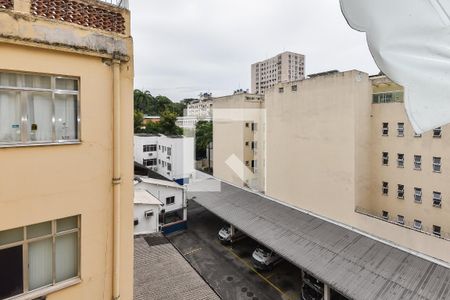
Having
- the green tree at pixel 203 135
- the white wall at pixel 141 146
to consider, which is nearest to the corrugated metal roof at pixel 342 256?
the white wall at pixel 141 146

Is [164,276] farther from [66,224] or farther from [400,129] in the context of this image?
[400,129]

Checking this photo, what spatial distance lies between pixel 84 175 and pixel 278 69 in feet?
286

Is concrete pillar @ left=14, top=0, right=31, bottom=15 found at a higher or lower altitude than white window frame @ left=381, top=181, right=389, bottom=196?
higher

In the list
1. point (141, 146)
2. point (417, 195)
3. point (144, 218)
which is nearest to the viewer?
point (417, 195)

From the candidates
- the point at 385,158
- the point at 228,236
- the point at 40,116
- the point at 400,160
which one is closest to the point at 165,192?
the point at 228,236

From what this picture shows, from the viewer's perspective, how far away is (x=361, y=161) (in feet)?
48.9

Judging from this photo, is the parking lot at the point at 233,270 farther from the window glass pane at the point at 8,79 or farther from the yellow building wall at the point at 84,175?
the window glass pane at the point at 8,79

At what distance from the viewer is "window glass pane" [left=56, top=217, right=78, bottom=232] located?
3.64m

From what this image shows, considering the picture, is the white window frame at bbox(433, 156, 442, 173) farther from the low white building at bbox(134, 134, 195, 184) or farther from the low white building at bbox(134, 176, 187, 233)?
the low white building at bbox(134, 134, 195, 184)

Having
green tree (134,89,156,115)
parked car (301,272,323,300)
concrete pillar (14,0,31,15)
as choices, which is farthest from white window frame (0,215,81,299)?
green tree (134,89,156,115)

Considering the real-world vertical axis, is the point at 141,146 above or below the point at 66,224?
above

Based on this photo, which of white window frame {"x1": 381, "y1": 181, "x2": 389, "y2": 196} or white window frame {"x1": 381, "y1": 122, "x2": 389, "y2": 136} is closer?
white window frame {"x1": 381, "y1": 122, "x2": 389, "y2": 136}

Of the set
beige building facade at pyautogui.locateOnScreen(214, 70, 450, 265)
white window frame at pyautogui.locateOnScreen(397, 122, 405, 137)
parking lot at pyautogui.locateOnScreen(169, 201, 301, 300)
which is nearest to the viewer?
parking lot at pyautogui.locateOnScreen(169, 201, 301, 300)

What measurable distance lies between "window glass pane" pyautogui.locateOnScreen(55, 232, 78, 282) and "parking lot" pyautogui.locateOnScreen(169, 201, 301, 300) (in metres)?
9.30
